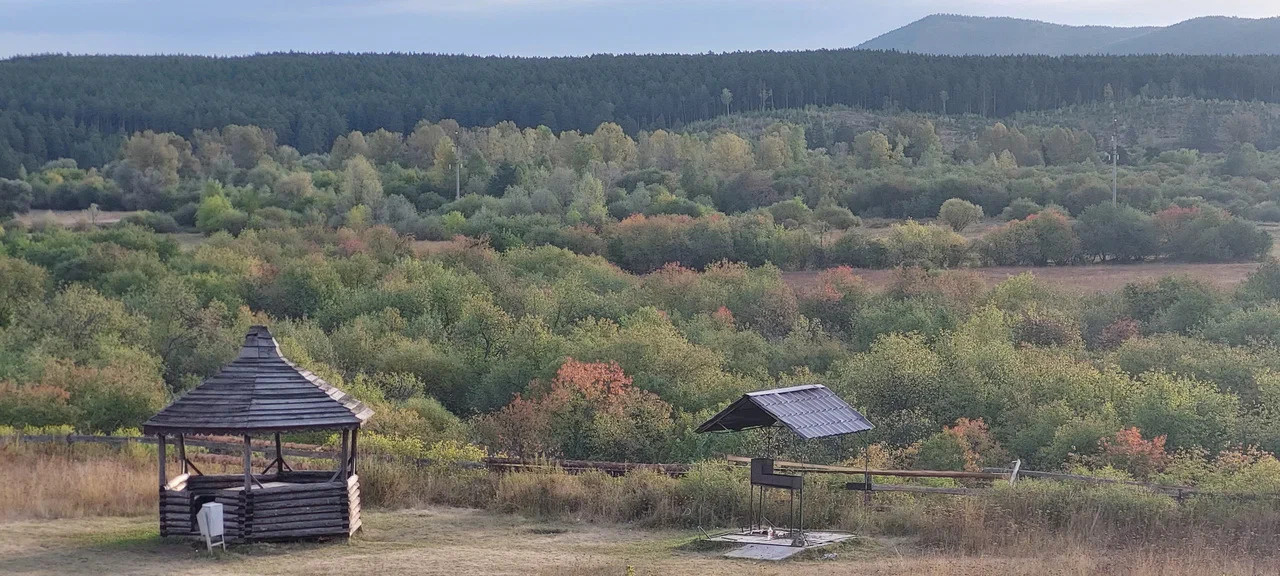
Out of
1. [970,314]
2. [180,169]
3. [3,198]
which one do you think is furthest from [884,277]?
[180,169]

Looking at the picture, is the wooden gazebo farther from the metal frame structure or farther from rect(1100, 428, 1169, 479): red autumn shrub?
rect(1100, 428, 1169, 479): red autumn shrub

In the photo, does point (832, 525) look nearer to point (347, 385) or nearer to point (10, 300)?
point (347, 385)

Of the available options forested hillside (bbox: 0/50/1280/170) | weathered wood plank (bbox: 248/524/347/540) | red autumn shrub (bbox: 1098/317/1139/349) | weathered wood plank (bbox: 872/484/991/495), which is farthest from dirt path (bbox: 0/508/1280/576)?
forested hillside (bbox: 0/50/1280/170)

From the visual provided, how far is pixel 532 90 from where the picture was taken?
542 ft

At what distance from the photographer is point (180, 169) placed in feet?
376

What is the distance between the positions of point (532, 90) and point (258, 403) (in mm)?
148164

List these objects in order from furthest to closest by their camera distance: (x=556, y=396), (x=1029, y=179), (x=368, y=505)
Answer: (x=1029, y=179)
(x=556, y=396)
(x=368, y=505)

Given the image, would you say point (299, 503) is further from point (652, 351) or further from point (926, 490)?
point (652, 351)

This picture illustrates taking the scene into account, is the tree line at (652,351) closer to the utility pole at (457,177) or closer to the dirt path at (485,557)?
the dirt path at (485,557)

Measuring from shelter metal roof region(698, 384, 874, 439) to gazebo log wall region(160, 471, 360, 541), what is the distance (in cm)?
485

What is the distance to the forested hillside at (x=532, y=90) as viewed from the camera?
149875 millimetres

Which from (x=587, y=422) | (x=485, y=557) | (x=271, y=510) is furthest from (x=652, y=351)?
(x=485, y=557)

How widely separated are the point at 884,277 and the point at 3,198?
5923 cm

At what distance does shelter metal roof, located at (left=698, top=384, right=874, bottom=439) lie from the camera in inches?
719
